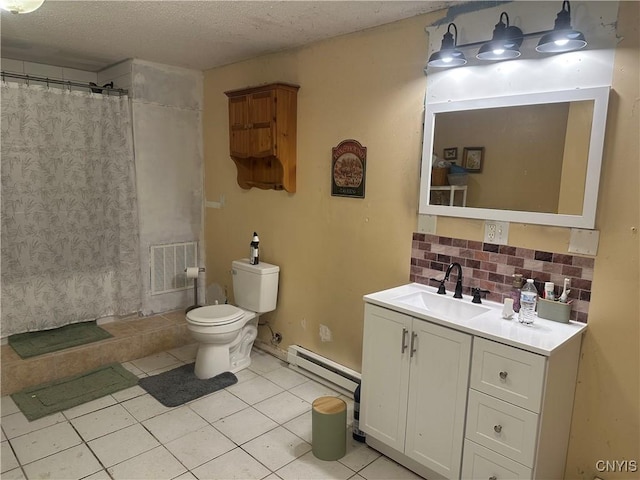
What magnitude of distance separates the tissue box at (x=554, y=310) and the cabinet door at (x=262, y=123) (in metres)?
1.96

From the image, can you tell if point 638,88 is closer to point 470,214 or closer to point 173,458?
point 470,214

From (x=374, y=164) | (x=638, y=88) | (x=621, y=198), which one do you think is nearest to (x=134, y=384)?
(x=374, y=164)

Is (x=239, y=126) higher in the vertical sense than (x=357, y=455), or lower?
higher

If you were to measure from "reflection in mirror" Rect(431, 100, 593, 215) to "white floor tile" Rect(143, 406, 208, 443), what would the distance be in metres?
1.99

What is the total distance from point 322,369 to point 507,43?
2.21m

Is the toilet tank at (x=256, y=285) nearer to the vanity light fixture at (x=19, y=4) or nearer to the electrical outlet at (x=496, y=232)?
the electrical outlet at (x=496, y=232)

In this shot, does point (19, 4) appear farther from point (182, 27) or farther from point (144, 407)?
point (144, 407)

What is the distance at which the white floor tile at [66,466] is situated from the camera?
2053 millimetres

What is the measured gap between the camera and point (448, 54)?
6.91 feet

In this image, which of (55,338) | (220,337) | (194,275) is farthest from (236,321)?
(55,338)

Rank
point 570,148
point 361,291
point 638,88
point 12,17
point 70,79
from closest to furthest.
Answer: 1. point 638,88
2. point 570,148
3. point 12,17
4. point 361,291
5. point 70,79

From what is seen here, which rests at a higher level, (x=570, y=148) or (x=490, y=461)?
(x=570, y=148)

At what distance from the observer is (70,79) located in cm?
383

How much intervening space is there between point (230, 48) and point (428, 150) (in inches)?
67.6
